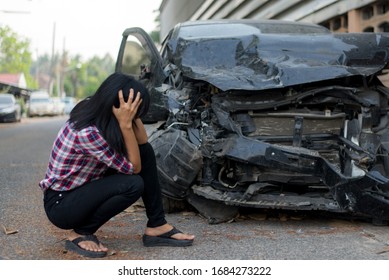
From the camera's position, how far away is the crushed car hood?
413cm

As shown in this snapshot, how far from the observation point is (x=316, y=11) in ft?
32.1

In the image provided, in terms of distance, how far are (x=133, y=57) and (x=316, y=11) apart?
462 centimetres

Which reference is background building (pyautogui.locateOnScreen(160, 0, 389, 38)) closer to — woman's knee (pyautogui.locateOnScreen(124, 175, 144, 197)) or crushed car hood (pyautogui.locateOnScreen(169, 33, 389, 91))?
crushed car hood (pyautogui.locateOnScreen(169, 33, 389, 91))

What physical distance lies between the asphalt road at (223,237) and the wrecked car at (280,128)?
0.59ft

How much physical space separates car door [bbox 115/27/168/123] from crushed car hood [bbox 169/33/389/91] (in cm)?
54

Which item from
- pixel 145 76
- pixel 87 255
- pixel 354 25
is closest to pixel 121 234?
pixel 87 255

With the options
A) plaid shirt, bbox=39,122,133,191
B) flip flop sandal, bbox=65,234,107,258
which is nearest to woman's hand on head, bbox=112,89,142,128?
plaid shirt, bbox=39,122,133,191

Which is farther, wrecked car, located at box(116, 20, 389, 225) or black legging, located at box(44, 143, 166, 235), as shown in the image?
wrecked car, located at box(116, 20, 389, 225)

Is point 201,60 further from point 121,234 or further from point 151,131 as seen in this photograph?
point 121,234

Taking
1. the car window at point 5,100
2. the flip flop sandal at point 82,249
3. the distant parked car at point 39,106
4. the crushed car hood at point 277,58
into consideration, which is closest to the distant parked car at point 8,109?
the car window at point 5,100

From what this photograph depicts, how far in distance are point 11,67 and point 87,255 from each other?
40.1 metres

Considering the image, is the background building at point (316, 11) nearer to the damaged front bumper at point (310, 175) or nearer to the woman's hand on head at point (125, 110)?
the damaged front bumper at point (310, 175)

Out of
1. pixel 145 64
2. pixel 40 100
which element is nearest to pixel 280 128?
pixel 145 64

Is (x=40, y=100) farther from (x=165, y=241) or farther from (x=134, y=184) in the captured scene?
(x=134, y=184)
